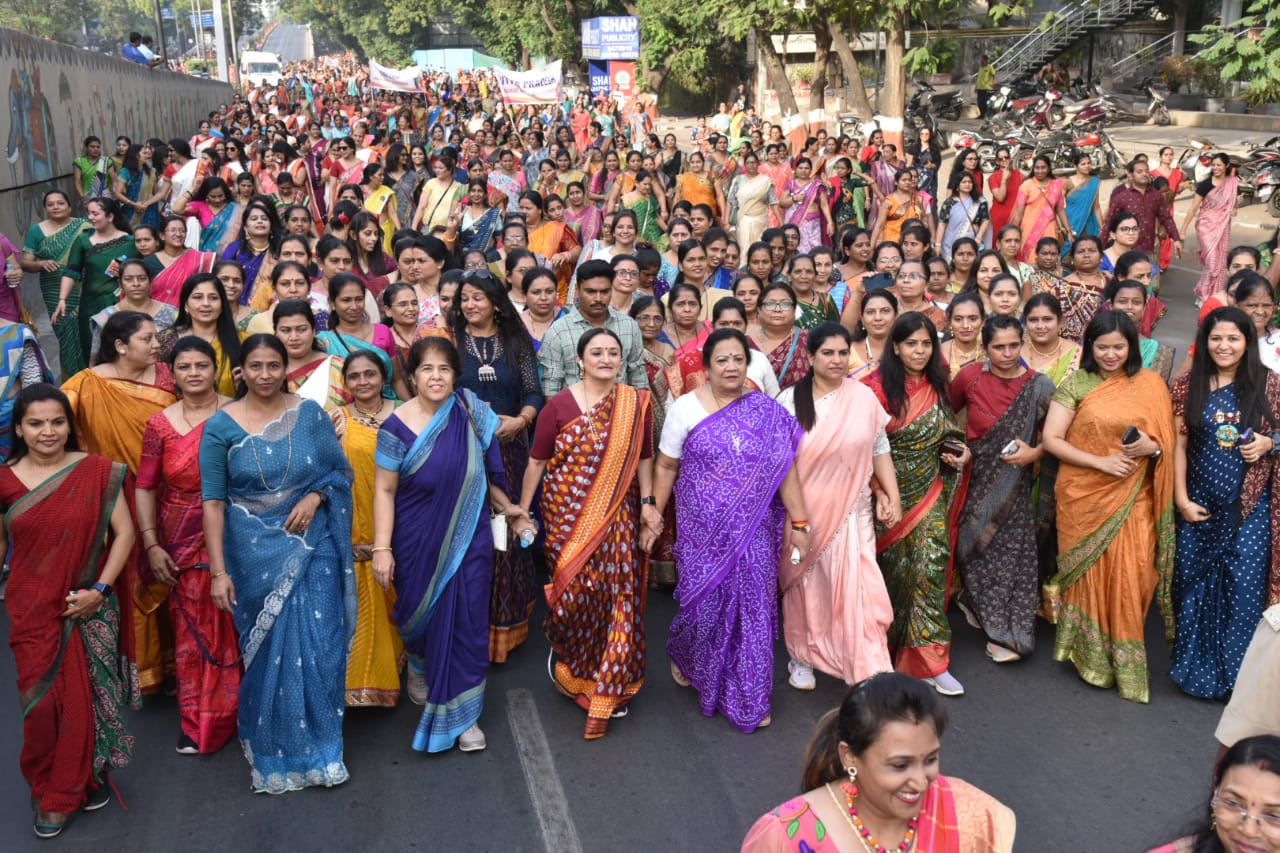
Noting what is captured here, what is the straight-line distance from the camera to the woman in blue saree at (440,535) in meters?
4.08

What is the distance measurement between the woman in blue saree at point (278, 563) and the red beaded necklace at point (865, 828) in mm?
2143

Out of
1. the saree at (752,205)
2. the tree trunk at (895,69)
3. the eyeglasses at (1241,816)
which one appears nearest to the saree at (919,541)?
the eyeglasses at (1241,816)

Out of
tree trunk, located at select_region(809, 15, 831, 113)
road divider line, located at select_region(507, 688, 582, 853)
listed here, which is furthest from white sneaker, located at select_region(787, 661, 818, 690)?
tree trunk, located at select_region(809, 15, 831, 113)

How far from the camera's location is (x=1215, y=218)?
1059 centimetres

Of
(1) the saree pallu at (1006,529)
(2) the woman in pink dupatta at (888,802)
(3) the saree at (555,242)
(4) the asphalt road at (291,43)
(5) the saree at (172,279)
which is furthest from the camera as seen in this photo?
(4) the asphalt road at (291,43)

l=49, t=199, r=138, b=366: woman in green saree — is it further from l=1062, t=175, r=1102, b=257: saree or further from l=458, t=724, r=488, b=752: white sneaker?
l=1062, t=175, r=1102, b=257: saree

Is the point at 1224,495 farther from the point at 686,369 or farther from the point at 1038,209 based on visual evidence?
the point at 1038,209

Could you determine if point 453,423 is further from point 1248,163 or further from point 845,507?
point 1248,163

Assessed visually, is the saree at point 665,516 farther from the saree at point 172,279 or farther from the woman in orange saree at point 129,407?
the saree at point 172,279

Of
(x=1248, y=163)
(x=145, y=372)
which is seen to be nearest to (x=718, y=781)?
(x=145, y=372)

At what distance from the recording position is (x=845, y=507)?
452 cm

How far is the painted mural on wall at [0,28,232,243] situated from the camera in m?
12.0

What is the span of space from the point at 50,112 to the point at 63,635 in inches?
479

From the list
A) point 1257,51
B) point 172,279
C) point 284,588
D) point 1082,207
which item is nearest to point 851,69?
point 1257,51
